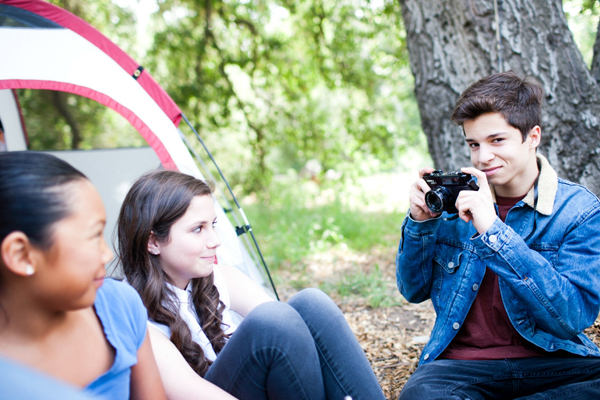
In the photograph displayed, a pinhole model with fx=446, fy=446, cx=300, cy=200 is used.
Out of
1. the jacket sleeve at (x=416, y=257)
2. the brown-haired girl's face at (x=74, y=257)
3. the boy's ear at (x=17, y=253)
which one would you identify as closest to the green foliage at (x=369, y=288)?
the jacket sleeve at (x=416, y=257)

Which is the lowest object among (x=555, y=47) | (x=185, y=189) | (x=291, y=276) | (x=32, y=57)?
(x=291, y=276)

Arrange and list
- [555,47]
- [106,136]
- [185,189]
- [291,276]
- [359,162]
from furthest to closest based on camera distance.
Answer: [106,136] → [359,162] → [291,276] → [555,47] → [185,189]

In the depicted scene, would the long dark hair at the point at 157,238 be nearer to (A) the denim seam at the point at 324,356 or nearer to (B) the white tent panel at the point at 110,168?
(A) the denim seam at the point at 324,356

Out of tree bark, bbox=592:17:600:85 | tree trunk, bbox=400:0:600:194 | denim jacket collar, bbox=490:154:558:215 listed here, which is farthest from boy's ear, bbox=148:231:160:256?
tree bark, bbox=592:17:600:85

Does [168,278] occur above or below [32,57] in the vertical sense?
below

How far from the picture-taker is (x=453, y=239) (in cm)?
166

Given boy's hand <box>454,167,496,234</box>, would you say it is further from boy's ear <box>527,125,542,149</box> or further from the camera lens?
boy's ear <box>527,125,542,149</box>

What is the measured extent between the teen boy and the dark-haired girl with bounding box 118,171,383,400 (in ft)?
1.02

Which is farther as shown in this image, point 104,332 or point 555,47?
point 555,47

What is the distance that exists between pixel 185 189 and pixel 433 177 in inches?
33.5

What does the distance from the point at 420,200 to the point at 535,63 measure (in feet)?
3.80

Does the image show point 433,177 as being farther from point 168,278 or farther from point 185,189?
point 168,278

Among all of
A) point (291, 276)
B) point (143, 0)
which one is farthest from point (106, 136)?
point (291, 276)

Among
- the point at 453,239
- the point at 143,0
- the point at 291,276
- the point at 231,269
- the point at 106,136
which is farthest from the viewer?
the point at 106,136
